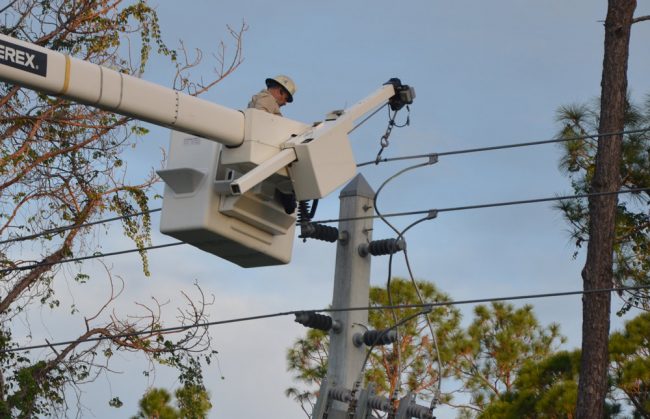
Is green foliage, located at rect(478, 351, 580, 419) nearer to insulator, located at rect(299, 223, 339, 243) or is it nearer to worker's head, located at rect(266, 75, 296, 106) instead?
insulator, located at rect(299, 223, 339, 243)

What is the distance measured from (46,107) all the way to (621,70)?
6.81 m

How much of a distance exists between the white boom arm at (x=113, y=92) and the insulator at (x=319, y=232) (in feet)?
5.75

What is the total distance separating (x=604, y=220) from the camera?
48.6 ft

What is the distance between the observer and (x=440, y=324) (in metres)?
35.5

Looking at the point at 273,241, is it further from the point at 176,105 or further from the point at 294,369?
the point at 294,369

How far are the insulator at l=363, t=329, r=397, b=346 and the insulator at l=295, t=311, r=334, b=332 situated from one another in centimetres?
29

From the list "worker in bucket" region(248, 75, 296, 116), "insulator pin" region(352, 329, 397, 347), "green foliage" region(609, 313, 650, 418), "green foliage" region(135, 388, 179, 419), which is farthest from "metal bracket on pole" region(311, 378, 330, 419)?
"green foliage" region(135, 388, 179, 419)

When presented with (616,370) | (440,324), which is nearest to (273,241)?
(616,370)

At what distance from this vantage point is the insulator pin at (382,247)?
31.3ft

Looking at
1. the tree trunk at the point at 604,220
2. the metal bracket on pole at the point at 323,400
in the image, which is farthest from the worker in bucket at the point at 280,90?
the tree trunk at the point at 604,220

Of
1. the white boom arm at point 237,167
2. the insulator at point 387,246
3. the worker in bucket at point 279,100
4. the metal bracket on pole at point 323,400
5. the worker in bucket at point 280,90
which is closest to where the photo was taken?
the white boom arm at point 237,167

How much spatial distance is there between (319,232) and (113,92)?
105 inches

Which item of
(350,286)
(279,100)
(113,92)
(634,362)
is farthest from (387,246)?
(634,362)

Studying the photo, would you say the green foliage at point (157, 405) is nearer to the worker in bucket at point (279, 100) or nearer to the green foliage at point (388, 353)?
the green foliage at point (388, 353)
